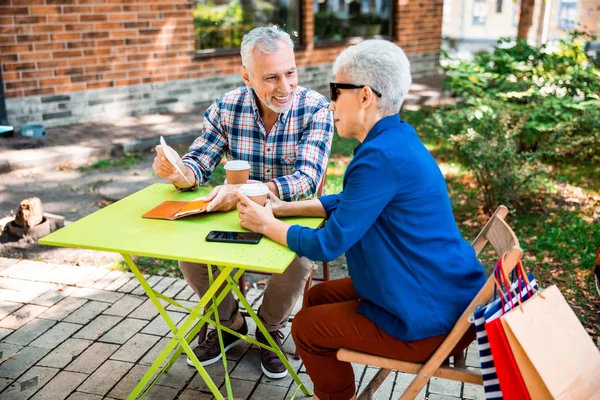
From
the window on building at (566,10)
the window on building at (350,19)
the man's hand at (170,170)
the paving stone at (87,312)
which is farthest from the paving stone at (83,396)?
the window on building at (566,10)

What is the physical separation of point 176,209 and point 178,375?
918 mm

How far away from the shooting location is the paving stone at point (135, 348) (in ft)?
10.4

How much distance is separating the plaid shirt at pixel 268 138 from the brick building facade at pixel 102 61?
4.81m

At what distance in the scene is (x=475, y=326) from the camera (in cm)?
200

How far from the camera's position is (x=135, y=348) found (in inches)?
128

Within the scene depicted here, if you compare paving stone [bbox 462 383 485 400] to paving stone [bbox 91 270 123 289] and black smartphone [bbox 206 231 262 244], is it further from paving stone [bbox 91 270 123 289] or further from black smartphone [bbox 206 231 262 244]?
paving stone [bbox 91 270 123 289]

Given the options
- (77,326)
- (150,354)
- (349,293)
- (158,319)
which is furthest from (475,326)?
(77,326)

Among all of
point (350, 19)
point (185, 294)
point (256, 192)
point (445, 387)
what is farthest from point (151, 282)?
point (350, 19)

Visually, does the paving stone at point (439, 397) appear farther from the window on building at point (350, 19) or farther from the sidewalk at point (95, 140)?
the window on building at point (350, 19)

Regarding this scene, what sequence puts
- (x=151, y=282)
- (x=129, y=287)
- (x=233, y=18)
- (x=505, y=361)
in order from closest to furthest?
1. (x=505, y=361)
2. (x=129, y=287)
3. (x=151, y=282)
4. (x=233, y=18)

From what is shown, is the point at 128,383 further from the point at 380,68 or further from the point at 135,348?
the point at 380,68

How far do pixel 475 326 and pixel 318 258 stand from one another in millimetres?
572

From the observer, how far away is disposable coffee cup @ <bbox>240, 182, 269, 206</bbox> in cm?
240

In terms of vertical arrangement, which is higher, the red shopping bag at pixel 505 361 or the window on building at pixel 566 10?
the window on building at pixel 566 10
